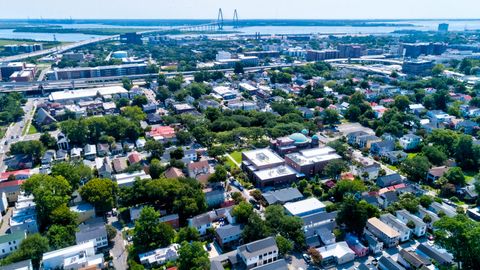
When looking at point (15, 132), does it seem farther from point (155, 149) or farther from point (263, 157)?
point (263, 157)

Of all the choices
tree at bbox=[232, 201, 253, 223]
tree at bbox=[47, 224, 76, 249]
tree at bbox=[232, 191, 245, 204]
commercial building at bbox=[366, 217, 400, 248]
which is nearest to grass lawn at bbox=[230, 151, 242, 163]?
tree at bbox=[232, 191, 245, 204]

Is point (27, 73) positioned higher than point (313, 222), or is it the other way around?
point (27, 73)

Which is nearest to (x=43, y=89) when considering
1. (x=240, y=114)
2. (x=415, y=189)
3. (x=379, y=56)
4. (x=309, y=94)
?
(x=240, y=114)

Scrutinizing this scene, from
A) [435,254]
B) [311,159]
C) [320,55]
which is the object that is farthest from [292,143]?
[320,55]

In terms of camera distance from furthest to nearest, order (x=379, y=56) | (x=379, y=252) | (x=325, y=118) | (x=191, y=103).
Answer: (x=379, y=56) < (x=191, y=103) < (x=325, y=118) < (x=379, y=252)

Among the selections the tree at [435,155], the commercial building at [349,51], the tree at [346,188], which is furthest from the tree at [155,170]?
the commercial building at [349,51]

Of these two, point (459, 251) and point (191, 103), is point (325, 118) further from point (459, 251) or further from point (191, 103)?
point (459, 251)

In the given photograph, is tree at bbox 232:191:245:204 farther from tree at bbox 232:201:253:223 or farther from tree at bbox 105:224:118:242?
tree at bbox 105:224:118:242
